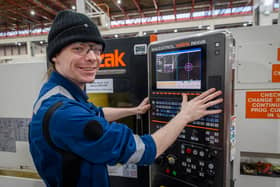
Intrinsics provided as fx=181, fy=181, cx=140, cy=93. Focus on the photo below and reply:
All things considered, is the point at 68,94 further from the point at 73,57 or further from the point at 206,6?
the point at 206,6

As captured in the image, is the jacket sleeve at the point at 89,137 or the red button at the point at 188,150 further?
the red button at the point at 188,150

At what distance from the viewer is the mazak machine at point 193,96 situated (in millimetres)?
780

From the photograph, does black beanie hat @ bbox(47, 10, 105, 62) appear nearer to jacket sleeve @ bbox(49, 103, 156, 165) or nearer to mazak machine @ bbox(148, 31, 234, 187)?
jacket sleeve @ bbox(49, 103, 156, 165)

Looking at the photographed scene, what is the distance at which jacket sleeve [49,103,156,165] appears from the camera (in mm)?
617

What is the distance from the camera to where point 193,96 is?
863 mm

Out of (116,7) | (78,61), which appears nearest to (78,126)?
(78,61)

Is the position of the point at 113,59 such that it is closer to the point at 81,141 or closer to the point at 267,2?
the point at 81,141

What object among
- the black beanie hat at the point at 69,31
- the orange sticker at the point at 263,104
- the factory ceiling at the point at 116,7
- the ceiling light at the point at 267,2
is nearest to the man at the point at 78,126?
the black beanie hat at the point at 69,31

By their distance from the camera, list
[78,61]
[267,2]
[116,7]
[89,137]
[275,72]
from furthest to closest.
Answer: [116,7]
[267,2]
[275,72]
[78,61]
[89,137]

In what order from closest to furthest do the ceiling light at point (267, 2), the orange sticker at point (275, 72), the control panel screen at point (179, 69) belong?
1. the control panel screen at point (179, 69)
2. the orange sticker at point (275, 72)
3. the ceiling light at point (267, 2)

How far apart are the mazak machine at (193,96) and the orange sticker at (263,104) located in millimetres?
492

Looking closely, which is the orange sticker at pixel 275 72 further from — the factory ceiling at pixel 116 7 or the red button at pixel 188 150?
→ the factory ceiling at pixel 116 7

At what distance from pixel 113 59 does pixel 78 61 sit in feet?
1.64

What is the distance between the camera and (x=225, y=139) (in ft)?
2.61
